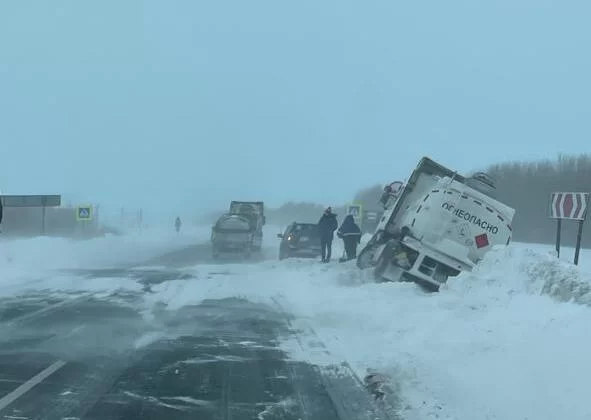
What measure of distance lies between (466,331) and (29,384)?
566 cm

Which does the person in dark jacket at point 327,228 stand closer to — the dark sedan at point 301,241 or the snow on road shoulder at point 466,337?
the dark sedan at point 301,241

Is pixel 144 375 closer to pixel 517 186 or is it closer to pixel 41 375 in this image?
pixel 41 375

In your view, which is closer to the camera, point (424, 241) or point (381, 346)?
point (381, 346)

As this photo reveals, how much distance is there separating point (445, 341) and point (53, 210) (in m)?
65.0

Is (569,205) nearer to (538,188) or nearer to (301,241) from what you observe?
(301,241)

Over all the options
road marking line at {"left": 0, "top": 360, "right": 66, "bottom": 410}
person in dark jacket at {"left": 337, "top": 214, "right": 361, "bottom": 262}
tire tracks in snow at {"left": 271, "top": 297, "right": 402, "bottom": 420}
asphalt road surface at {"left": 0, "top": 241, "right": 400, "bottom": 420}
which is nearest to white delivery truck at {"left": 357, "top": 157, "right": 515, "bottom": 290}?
asphalt road surface at {"left": 0, "top": 241, "right": 400, "bottom": 420}

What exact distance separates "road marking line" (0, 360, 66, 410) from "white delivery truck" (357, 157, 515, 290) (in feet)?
34.5

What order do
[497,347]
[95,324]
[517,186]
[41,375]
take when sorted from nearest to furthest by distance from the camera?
1. [41,375]
2. [497,347]
3. [95,324]
4. [517,186]

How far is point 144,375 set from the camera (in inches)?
332

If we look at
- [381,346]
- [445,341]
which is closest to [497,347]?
[445,341]

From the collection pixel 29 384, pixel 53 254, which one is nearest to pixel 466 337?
pixel 29 384

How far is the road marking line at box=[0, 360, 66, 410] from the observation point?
7.12 metres

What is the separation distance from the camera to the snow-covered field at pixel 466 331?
7.16m

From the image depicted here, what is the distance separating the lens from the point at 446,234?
18.0 meters
